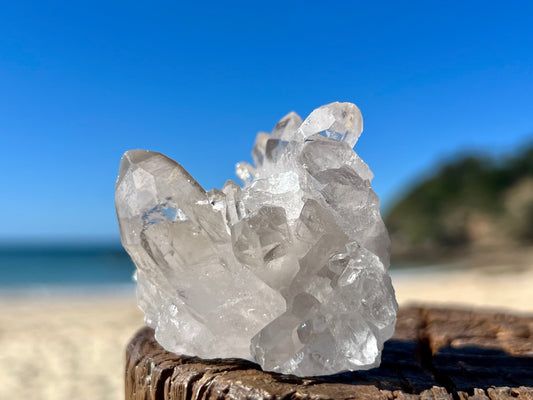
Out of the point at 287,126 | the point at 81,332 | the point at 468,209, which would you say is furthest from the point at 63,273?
the point at 287,126

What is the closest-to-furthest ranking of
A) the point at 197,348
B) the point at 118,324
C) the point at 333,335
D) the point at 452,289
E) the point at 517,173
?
the point at 333,335 < the point at 197,348 < the point at 118,324 < the point at 452,289 < the point at 517,173

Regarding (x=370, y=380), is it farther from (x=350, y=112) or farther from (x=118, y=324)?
(x=118, y=324)

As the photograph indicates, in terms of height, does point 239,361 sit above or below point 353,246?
below

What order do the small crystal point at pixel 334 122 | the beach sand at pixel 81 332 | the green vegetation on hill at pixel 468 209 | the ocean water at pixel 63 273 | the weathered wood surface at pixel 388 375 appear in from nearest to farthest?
the weathered wood surface at pixel 388 375 < the small crystal point at pixel 334 122 < the beach sand at pixel 81 332 < the ocean water at pixel 63 273 < the green vegetation on hill at pixel 468 209

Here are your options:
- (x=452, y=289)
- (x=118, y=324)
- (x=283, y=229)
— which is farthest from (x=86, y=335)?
(x=452, y=289)

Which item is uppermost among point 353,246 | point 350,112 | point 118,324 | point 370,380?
point 118,324

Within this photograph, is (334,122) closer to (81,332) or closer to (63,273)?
(81,332)

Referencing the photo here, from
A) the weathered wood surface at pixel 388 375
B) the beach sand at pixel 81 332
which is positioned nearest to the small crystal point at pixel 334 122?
the weathered wood surface at pixel 388 375

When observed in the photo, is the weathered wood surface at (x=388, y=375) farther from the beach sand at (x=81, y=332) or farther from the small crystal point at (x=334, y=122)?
the beach sand at (x=81, y=332)
